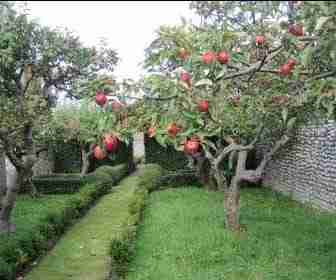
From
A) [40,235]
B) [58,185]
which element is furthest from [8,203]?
[58,185]

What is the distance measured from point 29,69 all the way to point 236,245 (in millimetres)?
7393

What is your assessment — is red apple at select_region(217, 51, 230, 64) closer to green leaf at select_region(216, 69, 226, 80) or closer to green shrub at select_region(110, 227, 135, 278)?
green leaf at select_region(216, 69, 226, 80)

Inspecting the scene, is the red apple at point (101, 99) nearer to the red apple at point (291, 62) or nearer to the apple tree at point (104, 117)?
the apple tree at point (104, 117)

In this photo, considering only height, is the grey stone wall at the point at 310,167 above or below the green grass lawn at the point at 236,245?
above

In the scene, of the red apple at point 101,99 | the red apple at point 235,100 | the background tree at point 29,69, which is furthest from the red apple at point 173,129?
the background tree at point 29,69

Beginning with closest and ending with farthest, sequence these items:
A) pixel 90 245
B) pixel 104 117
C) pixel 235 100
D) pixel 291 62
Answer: pixel 291 62, pixel 104 117, pixel 235 100, pixel 90 245

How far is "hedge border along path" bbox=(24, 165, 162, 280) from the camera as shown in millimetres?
8016

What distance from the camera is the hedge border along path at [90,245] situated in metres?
8.02

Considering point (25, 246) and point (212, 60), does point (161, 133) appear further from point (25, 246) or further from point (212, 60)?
point (25, 246)

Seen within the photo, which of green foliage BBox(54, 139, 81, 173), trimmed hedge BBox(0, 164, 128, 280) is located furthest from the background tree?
green foliage BBox(54, 139, 81, 173)

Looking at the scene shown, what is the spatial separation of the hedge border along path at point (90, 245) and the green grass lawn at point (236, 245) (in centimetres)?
50

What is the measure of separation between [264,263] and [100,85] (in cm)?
432

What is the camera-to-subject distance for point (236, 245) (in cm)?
841

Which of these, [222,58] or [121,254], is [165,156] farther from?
[222,58]
